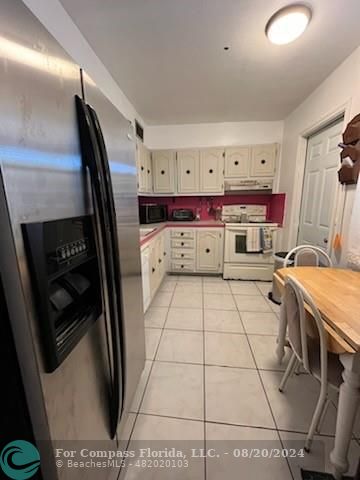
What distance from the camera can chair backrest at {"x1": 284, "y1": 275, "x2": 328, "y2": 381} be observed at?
1006 mm

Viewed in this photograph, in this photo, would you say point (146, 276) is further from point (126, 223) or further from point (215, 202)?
point (215, 202)

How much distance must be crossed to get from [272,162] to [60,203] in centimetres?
358

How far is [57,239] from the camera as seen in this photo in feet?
→ 1.85

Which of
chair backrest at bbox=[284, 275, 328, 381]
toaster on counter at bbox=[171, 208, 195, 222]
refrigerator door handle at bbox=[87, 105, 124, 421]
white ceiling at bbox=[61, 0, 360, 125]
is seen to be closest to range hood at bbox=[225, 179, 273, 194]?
toaster on counter at bbox=[171, 208, 195, 222]

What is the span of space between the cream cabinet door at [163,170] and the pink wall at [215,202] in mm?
362

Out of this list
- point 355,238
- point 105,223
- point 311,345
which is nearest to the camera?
point 105,223

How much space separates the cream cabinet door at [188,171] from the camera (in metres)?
3.54

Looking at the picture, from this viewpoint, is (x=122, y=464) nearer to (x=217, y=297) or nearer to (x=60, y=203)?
(x=60, y=203)

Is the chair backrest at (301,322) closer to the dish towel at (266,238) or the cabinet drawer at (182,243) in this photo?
the dish towel at (266,238)

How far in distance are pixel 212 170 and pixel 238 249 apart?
4.51ft

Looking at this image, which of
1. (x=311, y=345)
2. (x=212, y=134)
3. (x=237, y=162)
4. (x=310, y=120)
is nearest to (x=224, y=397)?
(x=311, y=345)

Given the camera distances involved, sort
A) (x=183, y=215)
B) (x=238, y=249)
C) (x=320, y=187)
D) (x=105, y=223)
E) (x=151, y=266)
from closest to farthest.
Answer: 1. (x=105, y=223)
2. (x=320, y=187)
3. (x=151, y=266)
4. (x=238, y=249)
5. (x=183, y=215)

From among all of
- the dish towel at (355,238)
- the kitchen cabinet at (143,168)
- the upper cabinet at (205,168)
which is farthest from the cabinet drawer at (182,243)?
the dish towel at (355,238)

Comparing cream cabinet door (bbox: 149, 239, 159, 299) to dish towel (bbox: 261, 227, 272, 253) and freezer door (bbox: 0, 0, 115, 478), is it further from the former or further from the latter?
freezer door (bbox: 0, 0, 115, 478)
